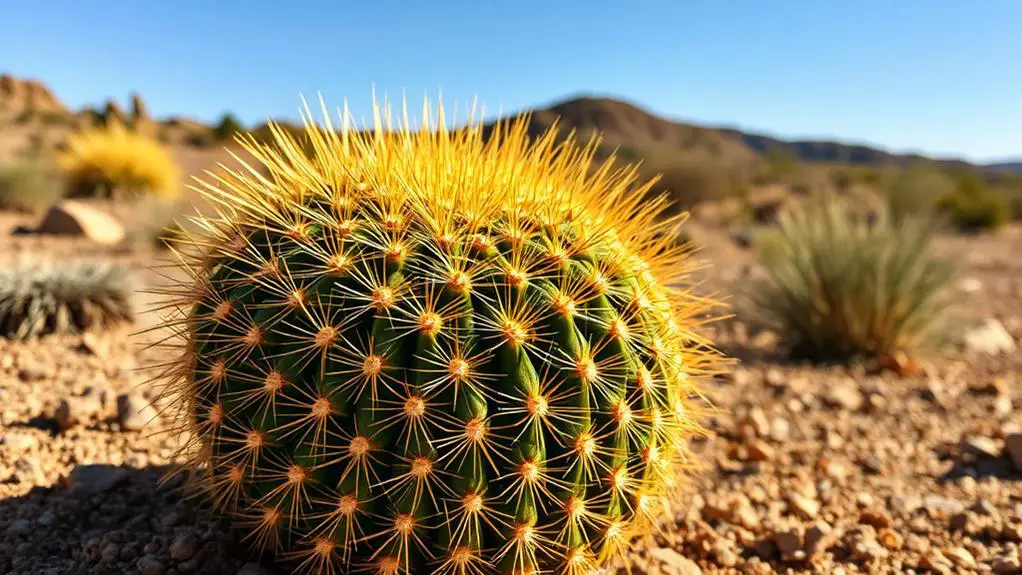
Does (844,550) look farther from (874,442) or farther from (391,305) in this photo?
(391,305)

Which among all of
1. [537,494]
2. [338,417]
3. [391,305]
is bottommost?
[537,494]

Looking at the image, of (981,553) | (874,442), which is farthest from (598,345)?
(874,442)

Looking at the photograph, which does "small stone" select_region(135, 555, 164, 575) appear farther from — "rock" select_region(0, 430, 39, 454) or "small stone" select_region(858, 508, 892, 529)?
"small stone" select_region(858, 508, 892, 529)

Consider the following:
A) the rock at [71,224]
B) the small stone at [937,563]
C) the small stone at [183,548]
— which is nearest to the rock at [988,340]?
the small stone at [937,563]

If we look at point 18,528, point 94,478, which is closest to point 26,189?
point 94,478

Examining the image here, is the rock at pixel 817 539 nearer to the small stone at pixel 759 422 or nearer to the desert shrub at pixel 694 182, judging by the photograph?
the small stone at pixel 759 422

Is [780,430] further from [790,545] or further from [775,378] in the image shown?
[790,545]
